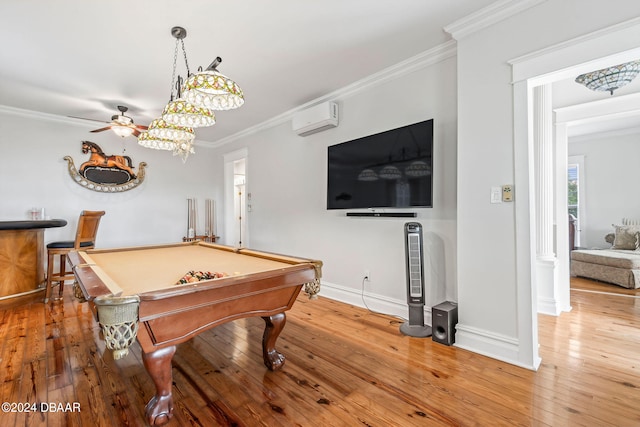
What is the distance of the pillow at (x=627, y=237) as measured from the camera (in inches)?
185

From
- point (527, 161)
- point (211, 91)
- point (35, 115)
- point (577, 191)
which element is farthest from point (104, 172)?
point (577, 191)

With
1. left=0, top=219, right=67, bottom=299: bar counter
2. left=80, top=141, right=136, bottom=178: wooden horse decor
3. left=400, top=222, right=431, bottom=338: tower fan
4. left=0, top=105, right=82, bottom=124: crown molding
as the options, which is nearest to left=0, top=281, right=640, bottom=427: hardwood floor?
left=400, top=222, right=431, bottom=338: tower fan

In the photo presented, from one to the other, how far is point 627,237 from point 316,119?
5252mm

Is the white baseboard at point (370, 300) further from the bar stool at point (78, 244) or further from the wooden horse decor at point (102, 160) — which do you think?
the wooden horse decor at point (102, 160)

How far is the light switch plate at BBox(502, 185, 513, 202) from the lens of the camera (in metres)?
2.13

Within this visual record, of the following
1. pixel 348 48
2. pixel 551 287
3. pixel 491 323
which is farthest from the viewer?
pixel 551 287

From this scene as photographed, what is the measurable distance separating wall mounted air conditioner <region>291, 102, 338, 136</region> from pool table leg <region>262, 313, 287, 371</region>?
2418 millimetres

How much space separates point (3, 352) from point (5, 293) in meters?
1.47

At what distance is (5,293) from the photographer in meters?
3.30

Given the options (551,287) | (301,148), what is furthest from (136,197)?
(551,287)

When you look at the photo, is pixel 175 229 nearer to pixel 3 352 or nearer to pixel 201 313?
pixel 3 352

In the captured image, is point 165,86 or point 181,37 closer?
point 181,37

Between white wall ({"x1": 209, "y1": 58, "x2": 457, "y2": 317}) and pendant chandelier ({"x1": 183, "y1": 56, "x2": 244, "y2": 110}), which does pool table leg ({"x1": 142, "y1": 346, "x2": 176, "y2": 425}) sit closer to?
pendant chandelier ({"x1": 183, "y1": 56, "x2": 244, "y2": 110})

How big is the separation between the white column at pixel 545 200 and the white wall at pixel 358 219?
127cm
